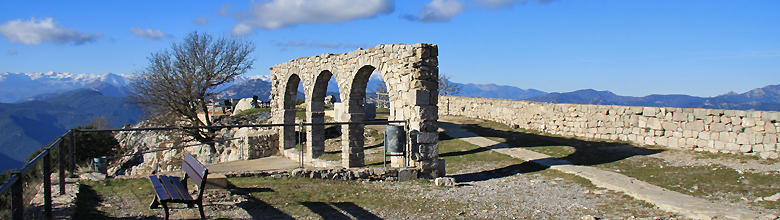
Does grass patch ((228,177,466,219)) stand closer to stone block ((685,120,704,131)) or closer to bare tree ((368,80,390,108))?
stone block ((685,120,704,131))

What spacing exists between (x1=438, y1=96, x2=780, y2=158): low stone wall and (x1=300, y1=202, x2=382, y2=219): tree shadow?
985 centimetres

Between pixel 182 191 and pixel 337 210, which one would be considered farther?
pixel 337 210

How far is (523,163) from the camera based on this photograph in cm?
1120

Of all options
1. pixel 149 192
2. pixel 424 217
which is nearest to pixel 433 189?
pixel 424 217

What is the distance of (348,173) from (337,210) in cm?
302

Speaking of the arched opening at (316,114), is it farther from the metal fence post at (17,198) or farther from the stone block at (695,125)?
the metal fence post at (17,198)

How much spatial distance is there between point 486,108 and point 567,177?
52.8ft

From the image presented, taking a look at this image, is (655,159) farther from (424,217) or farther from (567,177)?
(424,217)

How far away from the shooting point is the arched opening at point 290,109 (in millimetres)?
16422

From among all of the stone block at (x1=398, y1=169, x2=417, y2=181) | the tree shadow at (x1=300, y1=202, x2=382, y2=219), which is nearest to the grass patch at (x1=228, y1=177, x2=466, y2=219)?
the tree shadow at (x1=300, y1=202, x2=382, y2=219)

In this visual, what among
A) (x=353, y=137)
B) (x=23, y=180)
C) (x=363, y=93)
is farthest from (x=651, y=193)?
(x=23, y=180)

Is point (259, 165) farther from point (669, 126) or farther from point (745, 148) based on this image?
point (745, 148)

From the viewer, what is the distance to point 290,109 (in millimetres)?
17031

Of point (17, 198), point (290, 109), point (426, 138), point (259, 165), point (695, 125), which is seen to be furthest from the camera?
point (290, 109)
